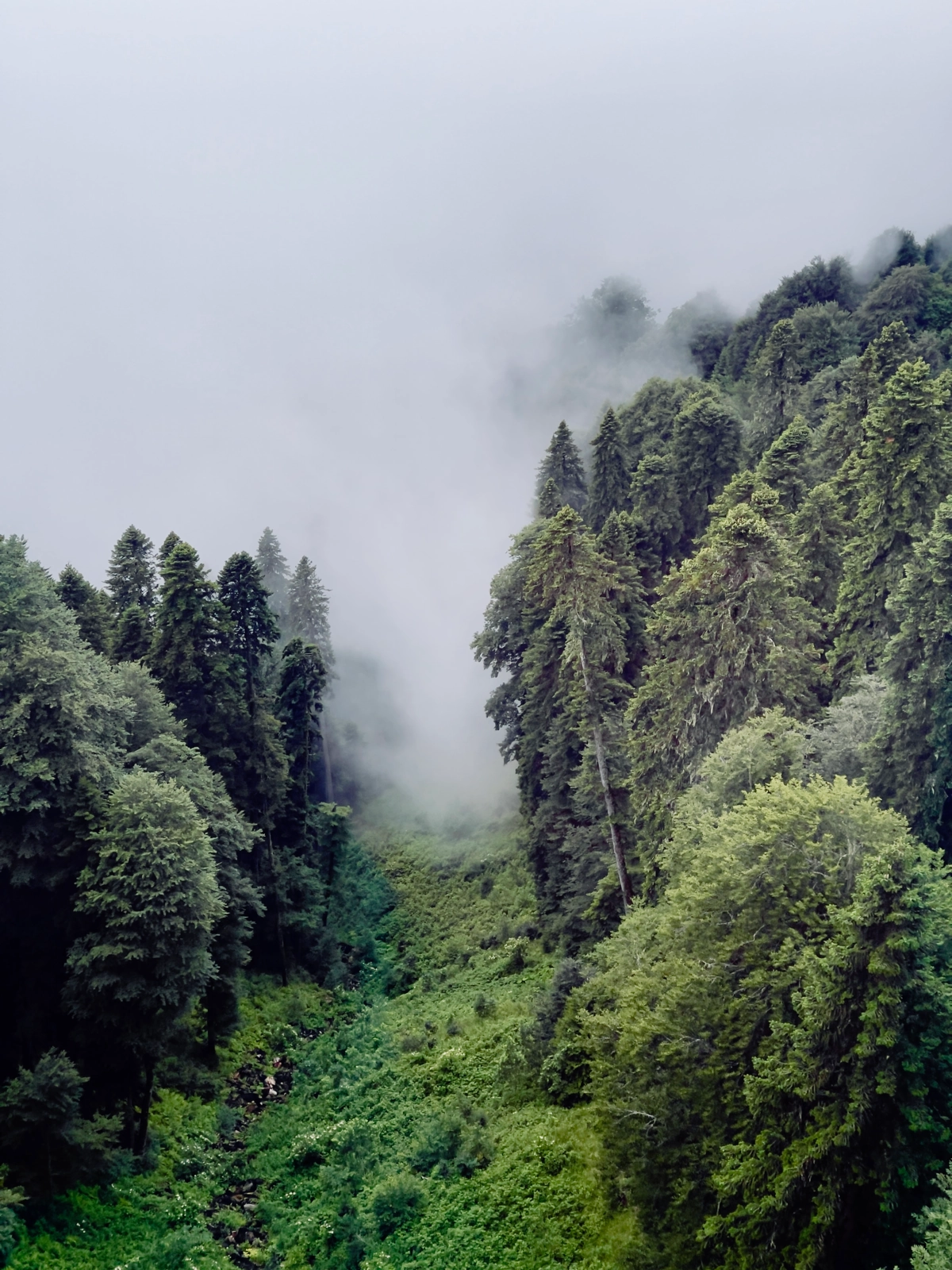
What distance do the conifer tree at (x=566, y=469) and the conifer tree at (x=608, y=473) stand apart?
3455 millimetres

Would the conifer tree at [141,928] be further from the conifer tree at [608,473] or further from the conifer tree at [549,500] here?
the conifer tree at [608,473]

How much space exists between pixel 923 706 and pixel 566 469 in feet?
111

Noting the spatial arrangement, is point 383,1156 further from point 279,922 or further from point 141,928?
point 279,922

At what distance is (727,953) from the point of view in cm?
1390

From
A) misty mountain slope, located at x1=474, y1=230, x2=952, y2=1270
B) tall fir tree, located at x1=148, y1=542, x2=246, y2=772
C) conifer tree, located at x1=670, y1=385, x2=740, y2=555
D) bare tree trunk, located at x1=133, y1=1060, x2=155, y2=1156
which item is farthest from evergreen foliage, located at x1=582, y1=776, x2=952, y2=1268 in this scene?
conifer tree, located at x1=670, y1=385, x2=740, y2=555

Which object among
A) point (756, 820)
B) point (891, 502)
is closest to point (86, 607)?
point (756, 820)

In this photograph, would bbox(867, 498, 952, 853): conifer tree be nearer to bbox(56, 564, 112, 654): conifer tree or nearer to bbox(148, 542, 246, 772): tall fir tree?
bbox(148, 542, 246, 772): tall fir tree

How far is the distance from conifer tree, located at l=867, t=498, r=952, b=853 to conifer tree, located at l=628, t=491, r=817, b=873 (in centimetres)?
312

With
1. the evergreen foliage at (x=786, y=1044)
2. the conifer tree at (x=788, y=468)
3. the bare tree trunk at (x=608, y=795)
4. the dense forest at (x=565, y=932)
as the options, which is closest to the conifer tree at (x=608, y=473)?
the dense forest at (x=565, y=932)

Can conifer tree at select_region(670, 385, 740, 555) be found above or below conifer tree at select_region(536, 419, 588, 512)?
below

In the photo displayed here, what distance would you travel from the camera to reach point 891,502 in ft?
86.0

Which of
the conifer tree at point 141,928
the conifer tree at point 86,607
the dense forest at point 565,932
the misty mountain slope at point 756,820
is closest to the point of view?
the misty mountain slope at point 756,820

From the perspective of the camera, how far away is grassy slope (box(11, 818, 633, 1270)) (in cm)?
1681

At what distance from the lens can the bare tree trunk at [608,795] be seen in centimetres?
2595
